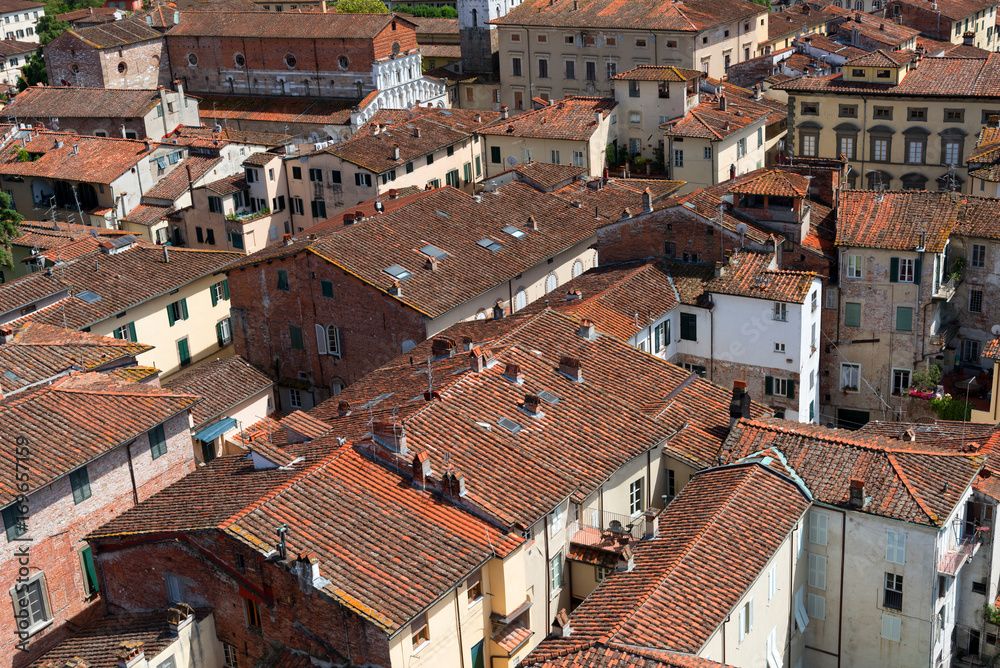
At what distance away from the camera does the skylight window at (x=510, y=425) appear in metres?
36.4

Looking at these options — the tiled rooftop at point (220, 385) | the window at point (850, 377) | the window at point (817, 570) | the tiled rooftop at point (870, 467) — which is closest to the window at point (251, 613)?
the tiled rooftop at point (870, 467)

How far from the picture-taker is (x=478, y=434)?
3569cm

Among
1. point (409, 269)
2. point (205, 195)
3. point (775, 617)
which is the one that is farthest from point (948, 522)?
point (205, 195)

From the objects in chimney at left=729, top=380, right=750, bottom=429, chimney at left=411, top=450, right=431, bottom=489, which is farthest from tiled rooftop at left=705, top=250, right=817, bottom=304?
chimney at left=411, top=450, right=431, bottom=489

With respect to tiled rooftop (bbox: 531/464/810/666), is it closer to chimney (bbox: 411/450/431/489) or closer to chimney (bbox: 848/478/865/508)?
chimney (bbox: 848/478/865/508)

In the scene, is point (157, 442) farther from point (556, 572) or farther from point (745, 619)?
point (745, 619)

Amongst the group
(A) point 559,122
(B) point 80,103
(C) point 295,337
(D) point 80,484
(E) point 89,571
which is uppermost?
(B) point 80,103

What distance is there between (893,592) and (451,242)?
28.3 m

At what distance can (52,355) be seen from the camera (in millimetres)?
42219

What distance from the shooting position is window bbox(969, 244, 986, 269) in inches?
2099

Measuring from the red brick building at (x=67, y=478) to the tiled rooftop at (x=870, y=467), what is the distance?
768 inches

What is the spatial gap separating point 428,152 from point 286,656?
49.2 metres

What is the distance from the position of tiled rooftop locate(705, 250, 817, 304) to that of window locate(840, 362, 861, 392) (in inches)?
292

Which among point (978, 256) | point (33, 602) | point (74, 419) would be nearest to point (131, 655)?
point (33, 602)
